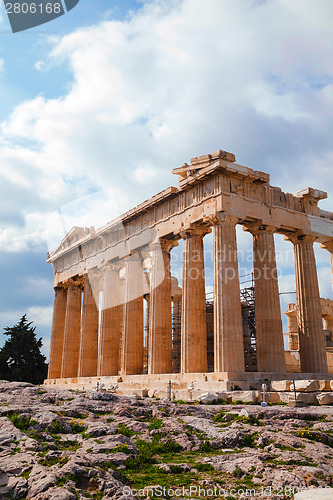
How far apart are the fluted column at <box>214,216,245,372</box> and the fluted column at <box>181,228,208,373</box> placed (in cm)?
198

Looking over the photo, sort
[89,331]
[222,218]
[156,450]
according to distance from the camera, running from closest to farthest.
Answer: [156,450], [222,218], [89,331]

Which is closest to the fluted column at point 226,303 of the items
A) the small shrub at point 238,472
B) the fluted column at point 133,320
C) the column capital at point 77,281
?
the fluted column at point 133,320

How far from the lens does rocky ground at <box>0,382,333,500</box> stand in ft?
24.2

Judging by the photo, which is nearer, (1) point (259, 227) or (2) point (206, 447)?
(2) point (206, 447)

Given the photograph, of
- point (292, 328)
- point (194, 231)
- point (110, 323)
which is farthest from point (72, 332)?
point (292, 328)

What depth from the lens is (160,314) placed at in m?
27.1

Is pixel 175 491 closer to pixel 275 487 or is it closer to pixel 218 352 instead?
pixel 275 487

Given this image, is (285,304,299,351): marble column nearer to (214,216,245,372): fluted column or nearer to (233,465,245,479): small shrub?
(214,216,245,372): fluted column

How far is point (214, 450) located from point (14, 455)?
4219 mm

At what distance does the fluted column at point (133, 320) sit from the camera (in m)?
29.5

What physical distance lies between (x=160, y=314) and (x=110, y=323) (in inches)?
295

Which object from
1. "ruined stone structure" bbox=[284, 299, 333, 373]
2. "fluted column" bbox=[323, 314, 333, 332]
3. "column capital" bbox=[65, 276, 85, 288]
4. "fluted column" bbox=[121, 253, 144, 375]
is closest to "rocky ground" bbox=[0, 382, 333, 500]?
"fluted column" bbox=[121, 253, 144, 375]

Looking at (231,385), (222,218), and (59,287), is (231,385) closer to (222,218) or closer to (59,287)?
(222,218)

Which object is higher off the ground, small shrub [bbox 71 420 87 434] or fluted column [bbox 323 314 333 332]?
fluted column [bbox 323 314 333 332]
